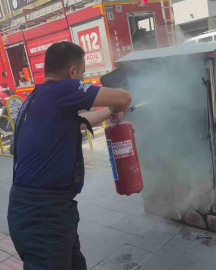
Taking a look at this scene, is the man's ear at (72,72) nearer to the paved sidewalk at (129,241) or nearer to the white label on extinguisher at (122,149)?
the white label on extinguisher at (122,149)

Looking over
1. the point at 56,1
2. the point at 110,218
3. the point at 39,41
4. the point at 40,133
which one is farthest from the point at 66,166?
the point at 56,1

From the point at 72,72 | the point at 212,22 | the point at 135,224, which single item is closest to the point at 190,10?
the point at 212,22

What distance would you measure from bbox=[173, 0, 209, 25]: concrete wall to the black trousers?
58.1 feet

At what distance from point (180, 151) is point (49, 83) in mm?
1716

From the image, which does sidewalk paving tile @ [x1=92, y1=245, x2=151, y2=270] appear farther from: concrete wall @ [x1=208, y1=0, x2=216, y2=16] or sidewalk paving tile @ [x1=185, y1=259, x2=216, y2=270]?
concrete wall @ [x1=208, y1=0, x2=216, y2=16]

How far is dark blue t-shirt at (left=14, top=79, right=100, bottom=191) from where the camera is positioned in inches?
77.0

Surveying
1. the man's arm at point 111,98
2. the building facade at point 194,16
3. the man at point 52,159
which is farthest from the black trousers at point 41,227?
the building facade at point 194,16

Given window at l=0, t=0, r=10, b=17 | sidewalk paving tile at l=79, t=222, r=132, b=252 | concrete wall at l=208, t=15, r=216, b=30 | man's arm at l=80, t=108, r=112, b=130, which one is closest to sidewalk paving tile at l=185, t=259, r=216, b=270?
sidewalk paving tile at l=79, t=222, r=132, b=252

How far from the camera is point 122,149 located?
2.79 m

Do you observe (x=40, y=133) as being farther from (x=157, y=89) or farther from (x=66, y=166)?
(x=157, y=89)

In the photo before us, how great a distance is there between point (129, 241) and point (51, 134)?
187 centimetres

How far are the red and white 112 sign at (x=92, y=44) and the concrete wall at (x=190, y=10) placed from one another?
1106cm

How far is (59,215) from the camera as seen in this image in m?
2.09

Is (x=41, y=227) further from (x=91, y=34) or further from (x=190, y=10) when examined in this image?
(x=190, y=10)
